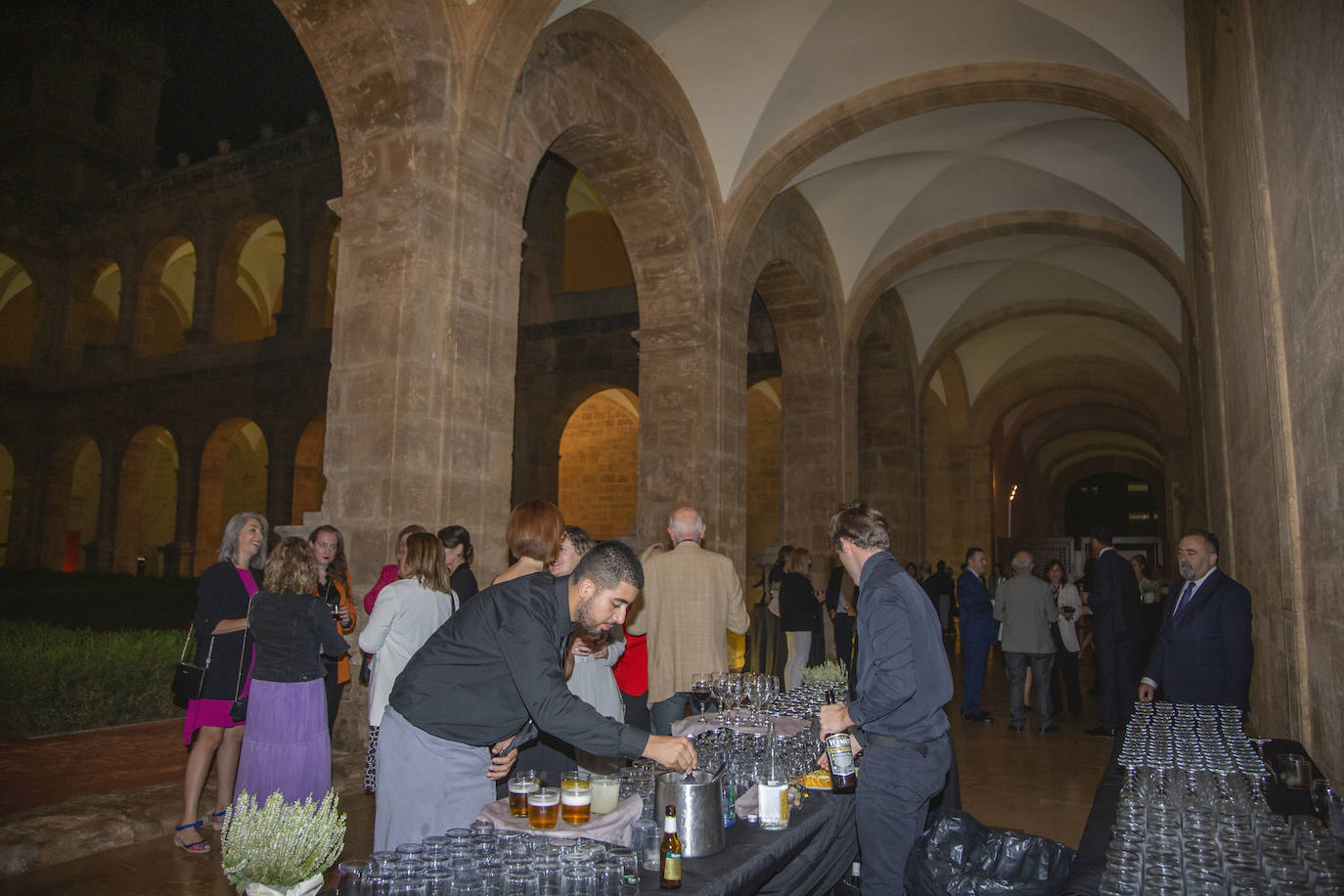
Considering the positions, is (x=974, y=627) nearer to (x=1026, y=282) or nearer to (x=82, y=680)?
(x=82, y=680)

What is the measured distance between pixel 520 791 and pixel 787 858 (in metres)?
0.71

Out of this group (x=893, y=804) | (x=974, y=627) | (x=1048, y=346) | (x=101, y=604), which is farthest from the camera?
(x=1048, y=346)

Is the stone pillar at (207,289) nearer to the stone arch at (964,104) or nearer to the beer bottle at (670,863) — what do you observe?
the stone arch at (964,104)

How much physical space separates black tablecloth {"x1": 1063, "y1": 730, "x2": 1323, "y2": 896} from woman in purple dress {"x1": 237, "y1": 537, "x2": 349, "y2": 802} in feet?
9.08

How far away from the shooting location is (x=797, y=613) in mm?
7602

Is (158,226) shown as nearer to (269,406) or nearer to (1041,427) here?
(269,406)

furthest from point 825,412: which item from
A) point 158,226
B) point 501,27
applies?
point 158,226

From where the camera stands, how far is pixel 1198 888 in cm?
170

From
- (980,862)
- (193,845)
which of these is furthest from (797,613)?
(980,862)

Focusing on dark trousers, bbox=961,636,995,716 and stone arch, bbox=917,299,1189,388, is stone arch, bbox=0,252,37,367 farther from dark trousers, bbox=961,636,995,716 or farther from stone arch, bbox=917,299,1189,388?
dark trousers, bbox=961,636,995,716

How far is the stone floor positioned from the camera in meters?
3.46

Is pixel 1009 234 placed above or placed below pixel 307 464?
above

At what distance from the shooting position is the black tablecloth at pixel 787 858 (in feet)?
6.43

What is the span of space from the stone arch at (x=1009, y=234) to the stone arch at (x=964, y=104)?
3.26 meters
